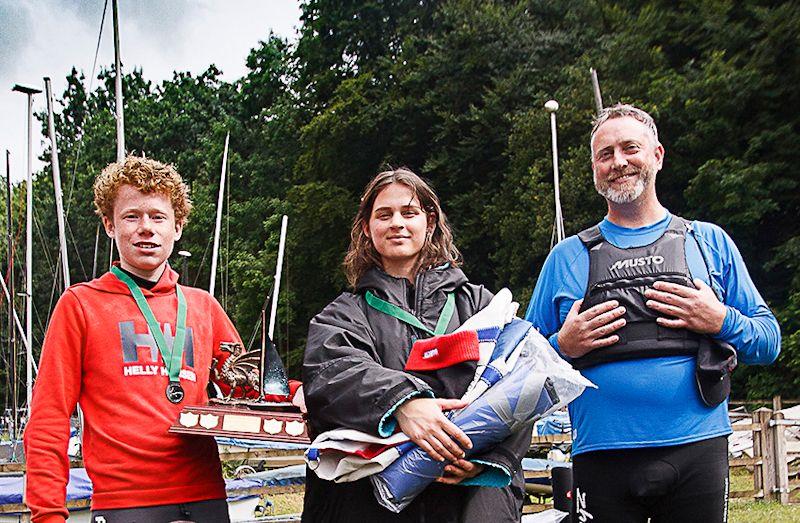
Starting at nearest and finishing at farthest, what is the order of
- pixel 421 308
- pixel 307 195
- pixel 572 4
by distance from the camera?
pixel 421 308 → pixel 572 4 → pixel 307 195

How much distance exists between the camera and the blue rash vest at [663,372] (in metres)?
3.05

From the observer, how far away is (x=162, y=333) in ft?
10.4

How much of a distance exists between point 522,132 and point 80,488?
2072cm

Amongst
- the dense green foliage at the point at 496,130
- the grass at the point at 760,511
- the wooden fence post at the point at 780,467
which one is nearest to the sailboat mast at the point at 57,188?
the dense green foliage at the point at 496,130

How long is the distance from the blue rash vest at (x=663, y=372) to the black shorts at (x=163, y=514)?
3.97 ft

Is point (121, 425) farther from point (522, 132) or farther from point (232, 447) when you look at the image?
point (522, 132)

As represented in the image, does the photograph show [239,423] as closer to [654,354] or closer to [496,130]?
[654,354]

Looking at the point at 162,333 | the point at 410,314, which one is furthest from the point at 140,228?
the point at 410,314

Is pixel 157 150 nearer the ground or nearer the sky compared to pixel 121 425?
nearer the sky

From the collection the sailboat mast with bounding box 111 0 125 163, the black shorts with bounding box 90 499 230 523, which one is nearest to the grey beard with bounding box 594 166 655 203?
the black shorts with bounding box 90 499 230 523

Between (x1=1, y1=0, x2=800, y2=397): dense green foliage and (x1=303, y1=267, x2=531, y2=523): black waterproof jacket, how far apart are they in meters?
17.8

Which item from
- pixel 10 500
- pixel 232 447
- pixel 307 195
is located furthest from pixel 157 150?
pixel 10 500

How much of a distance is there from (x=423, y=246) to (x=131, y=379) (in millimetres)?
1018

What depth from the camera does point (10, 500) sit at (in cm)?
757
